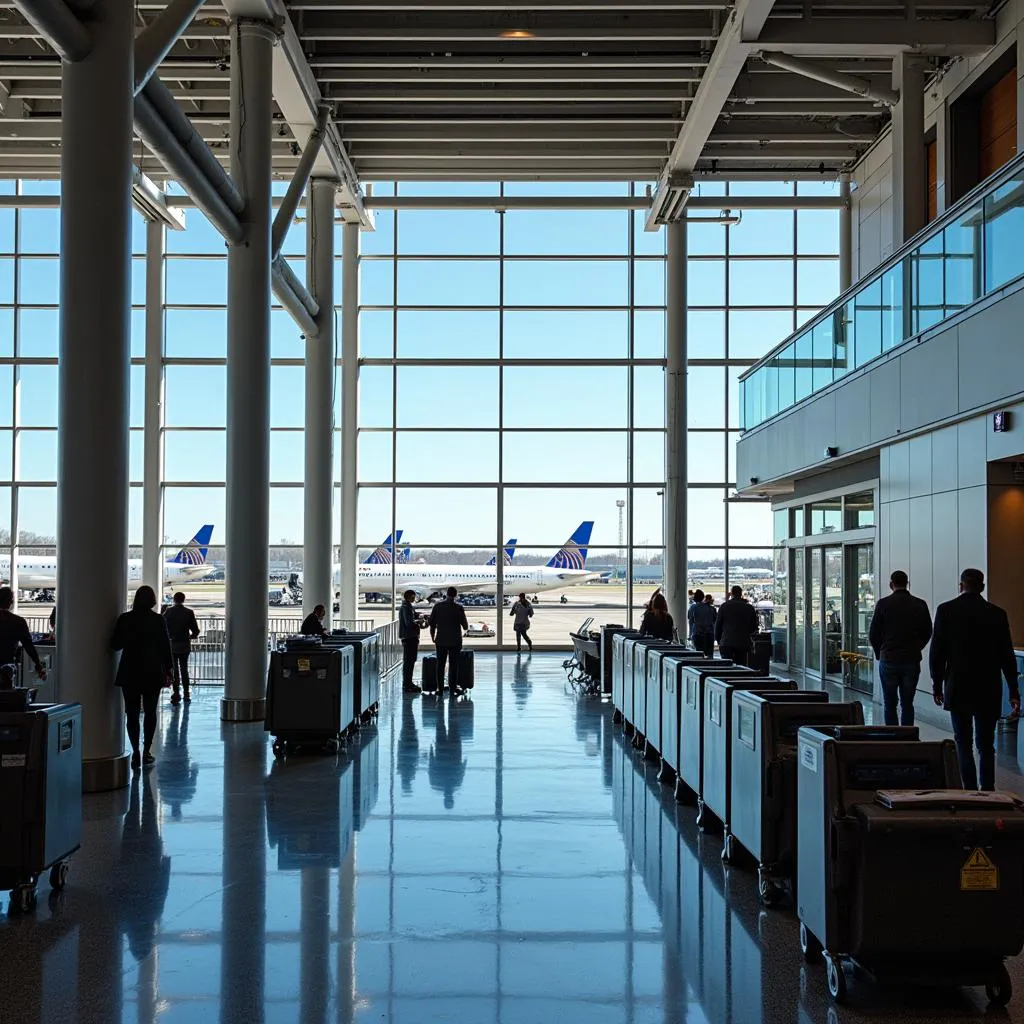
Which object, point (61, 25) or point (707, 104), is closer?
point (61, 25)

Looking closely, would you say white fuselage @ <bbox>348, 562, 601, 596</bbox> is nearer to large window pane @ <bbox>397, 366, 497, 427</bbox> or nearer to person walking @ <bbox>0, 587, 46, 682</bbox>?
large window pane @ <bbox>397, 366, 497, 427</bbox>

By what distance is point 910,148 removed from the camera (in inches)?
714

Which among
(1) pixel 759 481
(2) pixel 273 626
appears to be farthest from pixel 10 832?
(2) pixel 273 626

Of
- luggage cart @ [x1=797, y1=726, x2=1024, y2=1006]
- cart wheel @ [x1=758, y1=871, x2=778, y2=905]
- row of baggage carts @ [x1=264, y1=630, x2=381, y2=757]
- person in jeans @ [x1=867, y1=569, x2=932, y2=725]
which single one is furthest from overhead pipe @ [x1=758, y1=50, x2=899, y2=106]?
luggage cart @ [x1=797, y1=726, x2=1024, y2=1006]

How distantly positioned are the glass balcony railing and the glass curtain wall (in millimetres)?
6343

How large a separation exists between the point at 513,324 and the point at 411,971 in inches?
924

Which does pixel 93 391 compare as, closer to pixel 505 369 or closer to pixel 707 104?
pixel 707 104

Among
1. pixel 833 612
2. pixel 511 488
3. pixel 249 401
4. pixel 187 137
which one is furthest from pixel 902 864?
pixel 511 488

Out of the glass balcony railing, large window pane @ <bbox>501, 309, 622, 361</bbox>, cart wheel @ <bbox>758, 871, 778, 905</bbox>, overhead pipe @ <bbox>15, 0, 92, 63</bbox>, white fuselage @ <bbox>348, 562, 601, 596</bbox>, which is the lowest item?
cart wheel @ <bbox>758, 871, 778, 905</bbox>

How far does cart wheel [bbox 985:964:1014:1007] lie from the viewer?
15.9ft

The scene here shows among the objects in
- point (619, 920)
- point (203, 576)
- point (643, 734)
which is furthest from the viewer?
point (203, 576)

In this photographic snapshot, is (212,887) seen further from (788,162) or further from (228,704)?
(788,162)

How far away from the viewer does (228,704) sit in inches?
563

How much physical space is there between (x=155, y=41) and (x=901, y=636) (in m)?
9.40
